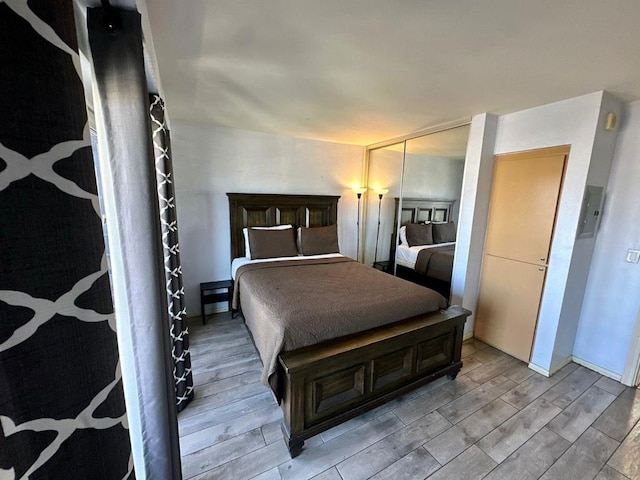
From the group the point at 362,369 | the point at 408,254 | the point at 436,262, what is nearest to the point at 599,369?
the point at 436,262

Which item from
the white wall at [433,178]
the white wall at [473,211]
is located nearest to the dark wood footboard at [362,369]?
the white wall at [473,211]

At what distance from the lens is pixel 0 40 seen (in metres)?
0.38

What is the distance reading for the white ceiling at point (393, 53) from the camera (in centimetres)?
126

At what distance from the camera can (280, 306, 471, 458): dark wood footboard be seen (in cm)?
162

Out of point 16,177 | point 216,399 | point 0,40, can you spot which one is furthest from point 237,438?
point 0,40

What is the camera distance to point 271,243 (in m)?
3.37

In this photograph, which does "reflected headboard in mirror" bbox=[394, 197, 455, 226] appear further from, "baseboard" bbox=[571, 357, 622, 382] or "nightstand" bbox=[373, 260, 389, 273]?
"baseboard" bbox=[571, 357, 622, 382]

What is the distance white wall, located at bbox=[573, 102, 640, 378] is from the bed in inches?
47.7

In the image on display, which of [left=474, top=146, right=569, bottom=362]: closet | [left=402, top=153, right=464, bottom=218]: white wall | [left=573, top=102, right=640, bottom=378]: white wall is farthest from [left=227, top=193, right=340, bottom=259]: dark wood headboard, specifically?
[left=573, top=102, right=640, bottom=378]: white wall

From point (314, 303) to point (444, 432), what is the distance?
4.01 feet

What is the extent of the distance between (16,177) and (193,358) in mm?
2570

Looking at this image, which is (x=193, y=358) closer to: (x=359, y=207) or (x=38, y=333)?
(x=38, y=333)

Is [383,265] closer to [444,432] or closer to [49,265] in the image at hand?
[444,432]

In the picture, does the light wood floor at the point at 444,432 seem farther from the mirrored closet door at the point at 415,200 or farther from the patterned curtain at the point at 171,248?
the mirrored closet door at the point at 415,200
